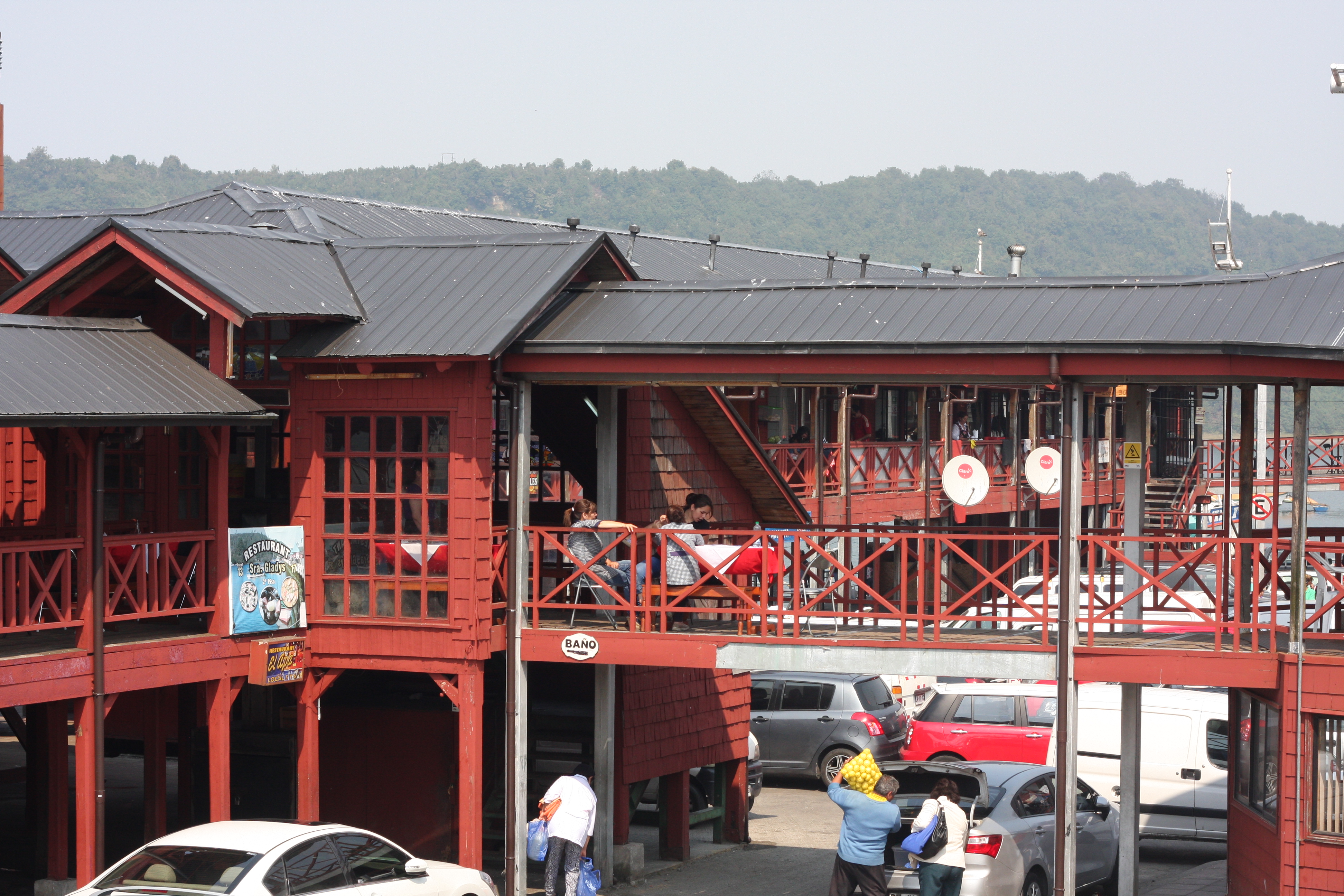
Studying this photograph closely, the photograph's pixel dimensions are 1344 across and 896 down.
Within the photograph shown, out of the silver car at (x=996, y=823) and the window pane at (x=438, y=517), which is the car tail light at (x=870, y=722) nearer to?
the silver car at (x=996, y=823)

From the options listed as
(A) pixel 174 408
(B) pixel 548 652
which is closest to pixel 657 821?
(B) pixel 548 652

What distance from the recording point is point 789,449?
105 ft

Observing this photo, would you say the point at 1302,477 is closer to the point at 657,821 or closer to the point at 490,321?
the point at 490,321

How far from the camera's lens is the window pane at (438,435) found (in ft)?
49.9

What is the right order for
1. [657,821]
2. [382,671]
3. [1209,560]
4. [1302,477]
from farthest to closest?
[1209,560], [657,821], [382,671], [1302,477]

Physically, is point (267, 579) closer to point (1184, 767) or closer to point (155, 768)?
point (155, 768)

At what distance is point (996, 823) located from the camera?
14922 mm

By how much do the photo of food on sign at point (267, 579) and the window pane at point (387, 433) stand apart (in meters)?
1.08

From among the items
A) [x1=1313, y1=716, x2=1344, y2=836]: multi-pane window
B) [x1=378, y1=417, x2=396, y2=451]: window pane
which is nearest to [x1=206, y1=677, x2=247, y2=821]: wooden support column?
[x1=378, y1=417, x2=396, y2=451]: window pane

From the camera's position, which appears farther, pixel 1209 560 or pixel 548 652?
pixel 1209 560

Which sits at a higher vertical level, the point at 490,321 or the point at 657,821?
the point at 490,321

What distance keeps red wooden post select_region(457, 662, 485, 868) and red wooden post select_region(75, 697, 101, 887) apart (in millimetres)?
Result: 3198

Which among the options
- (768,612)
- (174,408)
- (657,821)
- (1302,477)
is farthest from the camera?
(657,821)

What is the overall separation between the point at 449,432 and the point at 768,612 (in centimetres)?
330
